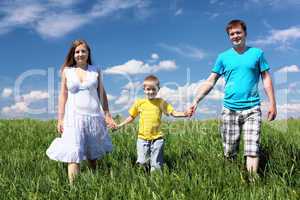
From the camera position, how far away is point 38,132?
33.9 feet

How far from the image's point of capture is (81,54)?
20.9ft

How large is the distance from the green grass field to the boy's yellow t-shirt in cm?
47

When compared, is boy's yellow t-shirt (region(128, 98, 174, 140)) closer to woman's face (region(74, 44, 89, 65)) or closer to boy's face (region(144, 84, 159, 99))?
boy's face (region(144, 84, 159, 99))

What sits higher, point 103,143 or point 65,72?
point 65,72

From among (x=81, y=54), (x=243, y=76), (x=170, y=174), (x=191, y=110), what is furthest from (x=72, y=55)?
(x=243, y=76)

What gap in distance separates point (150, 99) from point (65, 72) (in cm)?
124

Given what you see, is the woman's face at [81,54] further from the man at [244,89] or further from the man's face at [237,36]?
the man's face at [237,36]

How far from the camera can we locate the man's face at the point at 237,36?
619 centimetres

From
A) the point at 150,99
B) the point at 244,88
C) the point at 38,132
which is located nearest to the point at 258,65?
the point at 244,88

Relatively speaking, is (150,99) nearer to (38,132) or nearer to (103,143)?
(103,143)

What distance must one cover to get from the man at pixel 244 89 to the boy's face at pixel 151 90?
602 millimetres

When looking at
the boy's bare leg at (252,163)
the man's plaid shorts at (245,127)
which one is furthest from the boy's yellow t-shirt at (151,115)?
the boy's bare leg at (252,163)

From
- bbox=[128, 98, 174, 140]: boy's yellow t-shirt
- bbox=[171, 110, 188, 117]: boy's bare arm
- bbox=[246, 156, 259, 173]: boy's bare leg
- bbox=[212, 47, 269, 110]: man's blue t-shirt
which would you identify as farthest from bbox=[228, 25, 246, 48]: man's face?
bbox=[246, 156, 259, 173]: boy's bare leg

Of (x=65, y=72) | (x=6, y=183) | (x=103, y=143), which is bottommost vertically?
(x=6, y=183)
